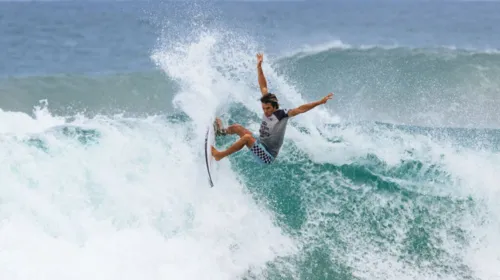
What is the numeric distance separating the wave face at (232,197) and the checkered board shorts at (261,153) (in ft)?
3.07

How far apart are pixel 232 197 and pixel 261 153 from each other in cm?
114

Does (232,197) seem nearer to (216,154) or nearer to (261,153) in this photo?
(216,154)

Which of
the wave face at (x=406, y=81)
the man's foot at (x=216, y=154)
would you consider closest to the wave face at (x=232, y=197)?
the man's foot at (x=216, y=154)

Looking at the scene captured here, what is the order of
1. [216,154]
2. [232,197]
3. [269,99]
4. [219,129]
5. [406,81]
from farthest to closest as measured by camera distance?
1. [406,81]
2. [232,197]
3. [219,129]
4. [216,154]
5. [269,99]

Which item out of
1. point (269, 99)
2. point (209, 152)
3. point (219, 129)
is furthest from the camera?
point (219, 129)

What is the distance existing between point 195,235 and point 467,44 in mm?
25173

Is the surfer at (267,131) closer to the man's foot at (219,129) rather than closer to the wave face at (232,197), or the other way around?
the man's foot at (219,129)

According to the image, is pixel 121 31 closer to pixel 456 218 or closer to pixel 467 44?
pixel 467 44

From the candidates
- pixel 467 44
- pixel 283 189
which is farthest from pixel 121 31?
pixel 283 189

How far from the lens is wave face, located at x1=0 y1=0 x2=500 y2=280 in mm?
7441

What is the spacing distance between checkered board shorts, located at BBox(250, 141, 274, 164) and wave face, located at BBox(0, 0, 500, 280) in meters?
0.94

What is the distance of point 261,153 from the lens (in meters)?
7.89

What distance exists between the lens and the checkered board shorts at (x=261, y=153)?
7.87m

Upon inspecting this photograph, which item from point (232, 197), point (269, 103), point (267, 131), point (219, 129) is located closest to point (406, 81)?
point (232, 197)
